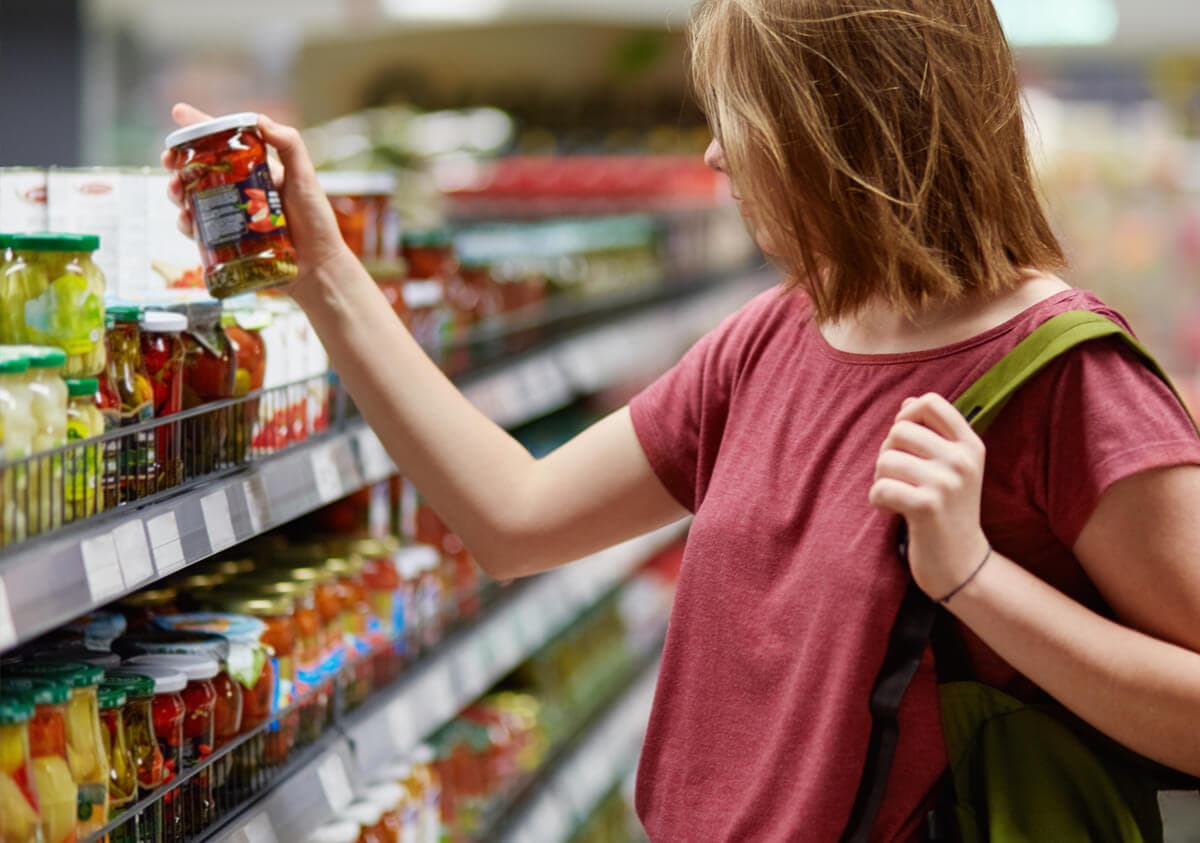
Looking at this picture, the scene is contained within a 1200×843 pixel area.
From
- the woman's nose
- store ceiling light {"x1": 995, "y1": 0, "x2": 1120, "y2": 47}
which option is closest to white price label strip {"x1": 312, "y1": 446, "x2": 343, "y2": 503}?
the woman's nose

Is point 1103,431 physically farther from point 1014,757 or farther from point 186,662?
point 186,662

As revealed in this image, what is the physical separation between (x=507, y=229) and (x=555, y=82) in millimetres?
2413

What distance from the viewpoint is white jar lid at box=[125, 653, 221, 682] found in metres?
1.42

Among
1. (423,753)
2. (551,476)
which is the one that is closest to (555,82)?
(423,753)

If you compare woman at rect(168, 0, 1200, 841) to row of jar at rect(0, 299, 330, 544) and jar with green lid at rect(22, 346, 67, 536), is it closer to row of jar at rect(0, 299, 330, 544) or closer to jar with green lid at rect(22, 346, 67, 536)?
row of jar at rect(0, 299, 330, 544)

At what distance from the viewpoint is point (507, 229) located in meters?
3.48

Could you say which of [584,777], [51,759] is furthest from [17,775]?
[584,777]

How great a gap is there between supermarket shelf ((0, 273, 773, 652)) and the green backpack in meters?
0.62

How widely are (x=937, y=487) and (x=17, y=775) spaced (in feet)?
2.41

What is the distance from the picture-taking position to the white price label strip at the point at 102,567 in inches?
44.0

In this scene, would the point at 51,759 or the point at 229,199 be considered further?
the point at 229,199

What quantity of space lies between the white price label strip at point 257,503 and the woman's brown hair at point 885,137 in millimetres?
578

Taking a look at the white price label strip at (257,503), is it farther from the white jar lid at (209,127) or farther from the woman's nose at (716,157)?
the woman's nose at (716,157)

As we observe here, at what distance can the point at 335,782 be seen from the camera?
5.82ft
